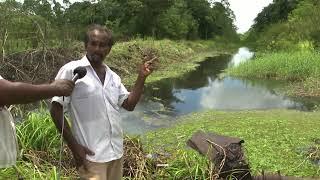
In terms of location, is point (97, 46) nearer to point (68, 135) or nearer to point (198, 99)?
point (68, 135)

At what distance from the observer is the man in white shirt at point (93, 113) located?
2.86 metres

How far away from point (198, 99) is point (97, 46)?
10.4m

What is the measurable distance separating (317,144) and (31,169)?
13.5ft

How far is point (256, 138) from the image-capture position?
751cm

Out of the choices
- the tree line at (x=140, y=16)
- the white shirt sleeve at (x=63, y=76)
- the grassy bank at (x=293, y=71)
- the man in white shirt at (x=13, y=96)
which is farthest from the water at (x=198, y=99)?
the man in white shirt at (x=13, y=96)

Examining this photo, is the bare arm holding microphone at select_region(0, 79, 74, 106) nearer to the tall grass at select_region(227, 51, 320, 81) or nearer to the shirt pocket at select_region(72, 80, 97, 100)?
the shirt pocket at select_region(72, 80, 97, 100)

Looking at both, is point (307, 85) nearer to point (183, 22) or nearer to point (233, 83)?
point (233, 83)

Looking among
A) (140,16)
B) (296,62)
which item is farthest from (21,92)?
(140,16)

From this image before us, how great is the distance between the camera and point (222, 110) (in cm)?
1111

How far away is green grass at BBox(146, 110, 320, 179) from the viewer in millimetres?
4719

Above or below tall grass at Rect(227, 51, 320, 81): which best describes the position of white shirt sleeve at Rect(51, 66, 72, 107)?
above

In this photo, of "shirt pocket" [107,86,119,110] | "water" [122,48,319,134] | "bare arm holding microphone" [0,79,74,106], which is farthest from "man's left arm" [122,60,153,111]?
"water" [122,48,319,134]

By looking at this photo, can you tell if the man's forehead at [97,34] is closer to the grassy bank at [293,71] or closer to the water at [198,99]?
the water at [198,99]

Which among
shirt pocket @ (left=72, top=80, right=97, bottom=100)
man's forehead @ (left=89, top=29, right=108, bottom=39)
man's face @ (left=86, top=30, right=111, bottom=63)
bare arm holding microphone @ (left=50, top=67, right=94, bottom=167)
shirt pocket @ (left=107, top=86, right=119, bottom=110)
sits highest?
man's forehead @ (left=89, top=29, right=108, bottom=39)
